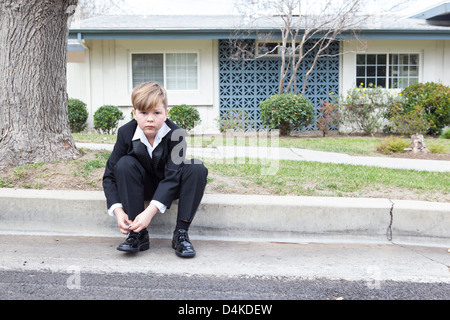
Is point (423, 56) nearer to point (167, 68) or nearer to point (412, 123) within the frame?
point (412, 123)

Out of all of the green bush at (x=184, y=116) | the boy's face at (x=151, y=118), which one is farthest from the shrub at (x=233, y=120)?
the boy's face at (x=151, y=118)

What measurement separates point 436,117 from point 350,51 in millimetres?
2950

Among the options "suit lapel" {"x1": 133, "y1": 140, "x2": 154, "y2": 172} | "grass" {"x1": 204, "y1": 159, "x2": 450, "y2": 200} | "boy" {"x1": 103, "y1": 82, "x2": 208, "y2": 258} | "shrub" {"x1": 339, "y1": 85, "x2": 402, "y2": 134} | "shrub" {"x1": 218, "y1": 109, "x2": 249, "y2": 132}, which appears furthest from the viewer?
"shrub" {"x1": 218, "y1": 109, "x2": 249, "y2": 132}

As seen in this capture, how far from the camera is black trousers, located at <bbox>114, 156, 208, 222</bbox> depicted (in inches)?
131

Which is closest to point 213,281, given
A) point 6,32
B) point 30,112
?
point 30,112

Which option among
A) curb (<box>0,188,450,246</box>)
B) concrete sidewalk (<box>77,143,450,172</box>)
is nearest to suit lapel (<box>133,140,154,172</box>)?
curb (<box>0,188,450,246</box>)

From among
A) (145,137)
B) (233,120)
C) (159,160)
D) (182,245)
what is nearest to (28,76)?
(145,137)

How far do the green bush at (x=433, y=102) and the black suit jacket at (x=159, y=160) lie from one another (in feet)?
30.5

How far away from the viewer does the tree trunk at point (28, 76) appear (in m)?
4.60

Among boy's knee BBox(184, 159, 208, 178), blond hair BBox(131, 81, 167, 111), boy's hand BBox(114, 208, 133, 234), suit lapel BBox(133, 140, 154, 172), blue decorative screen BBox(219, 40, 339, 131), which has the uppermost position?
blue decorative screen BBox(219, 40, 339, 131)

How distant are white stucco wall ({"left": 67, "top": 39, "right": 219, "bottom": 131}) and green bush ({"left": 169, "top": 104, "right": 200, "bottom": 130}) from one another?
0.82 meters

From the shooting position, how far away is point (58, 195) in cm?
395

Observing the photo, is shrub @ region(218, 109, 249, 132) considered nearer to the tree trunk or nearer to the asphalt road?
the tree trunk

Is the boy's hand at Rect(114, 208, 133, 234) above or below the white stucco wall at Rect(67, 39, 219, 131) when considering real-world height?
below
